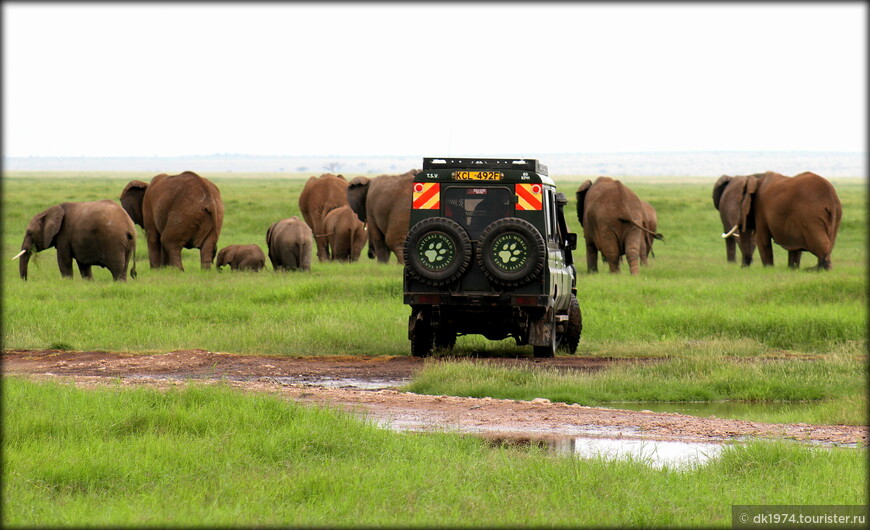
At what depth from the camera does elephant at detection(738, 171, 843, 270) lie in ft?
86.0

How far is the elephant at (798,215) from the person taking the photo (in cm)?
2620

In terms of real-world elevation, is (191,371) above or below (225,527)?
below

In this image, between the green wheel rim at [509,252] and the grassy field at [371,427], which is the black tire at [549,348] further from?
the green wheel rim at [509,252]

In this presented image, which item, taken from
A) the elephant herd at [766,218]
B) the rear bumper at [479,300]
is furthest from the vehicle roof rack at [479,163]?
the elephant herd at [766,218]

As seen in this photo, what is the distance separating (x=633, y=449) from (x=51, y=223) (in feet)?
53.5

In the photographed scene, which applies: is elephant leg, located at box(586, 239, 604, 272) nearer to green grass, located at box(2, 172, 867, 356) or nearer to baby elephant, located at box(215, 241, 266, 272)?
green grass, located at box(2, 172, 867, 356)

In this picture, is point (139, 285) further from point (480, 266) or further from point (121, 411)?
point (121, 411)

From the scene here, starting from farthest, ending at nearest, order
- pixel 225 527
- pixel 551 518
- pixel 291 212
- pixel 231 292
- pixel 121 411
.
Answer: pixel 291 212
pixel 231 292
pixel 121 411
pixel 551 518
pixel 225 527

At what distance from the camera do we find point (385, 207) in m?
27.0

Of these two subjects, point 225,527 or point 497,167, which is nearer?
point 225,527

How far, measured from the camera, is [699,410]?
11586 millimetres

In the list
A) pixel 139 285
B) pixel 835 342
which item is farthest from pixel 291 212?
pixel 835 342

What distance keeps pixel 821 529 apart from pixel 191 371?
8.39 metres

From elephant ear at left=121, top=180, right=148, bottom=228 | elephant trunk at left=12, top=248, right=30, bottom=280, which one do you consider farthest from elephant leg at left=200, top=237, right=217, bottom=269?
elephant trunk at left=12, top=248, right=30, bottom=280
